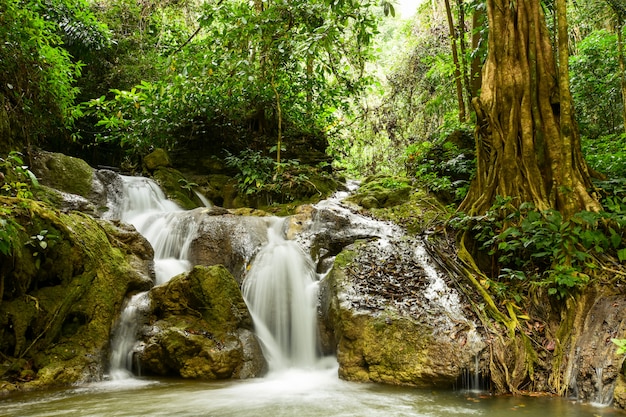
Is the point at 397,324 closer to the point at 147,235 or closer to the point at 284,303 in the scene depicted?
the point at 284,303

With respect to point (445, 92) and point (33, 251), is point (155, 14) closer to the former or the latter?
point (445, 92)

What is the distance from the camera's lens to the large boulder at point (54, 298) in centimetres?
422

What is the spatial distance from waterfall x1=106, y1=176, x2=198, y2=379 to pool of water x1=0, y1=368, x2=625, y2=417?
1.63ft

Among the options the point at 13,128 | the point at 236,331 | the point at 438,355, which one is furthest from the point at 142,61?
the point at 438,355

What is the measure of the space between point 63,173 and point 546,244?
8130mm

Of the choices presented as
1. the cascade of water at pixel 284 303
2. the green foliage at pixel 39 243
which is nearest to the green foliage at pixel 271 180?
the cascade of water at pixel 284 303

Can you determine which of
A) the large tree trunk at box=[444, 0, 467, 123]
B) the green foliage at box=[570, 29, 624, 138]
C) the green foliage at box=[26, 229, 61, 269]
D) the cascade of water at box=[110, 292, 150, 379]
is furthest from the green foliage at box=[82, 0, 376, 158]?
the green foliage at box=[570, 29, 624, 138]

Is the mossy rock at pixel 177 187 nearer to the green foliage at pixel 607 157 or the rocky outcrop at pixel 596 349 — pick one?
the rocky outcrop at pixel 596 349

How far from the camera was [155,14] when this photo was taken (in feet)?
39.5

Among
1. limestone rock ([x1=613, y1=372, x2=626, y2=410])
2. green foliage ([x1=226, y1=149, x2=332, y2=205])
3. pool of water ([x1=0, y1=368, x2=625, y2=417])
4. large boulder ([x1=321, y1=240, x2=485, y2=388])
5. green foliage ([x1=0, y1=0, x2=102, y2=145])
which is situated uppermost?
green foliage ([x1=0, y1=0, x2=102, y2=145])

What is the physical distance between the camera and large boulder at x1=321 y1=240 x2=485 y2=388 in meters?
4.13

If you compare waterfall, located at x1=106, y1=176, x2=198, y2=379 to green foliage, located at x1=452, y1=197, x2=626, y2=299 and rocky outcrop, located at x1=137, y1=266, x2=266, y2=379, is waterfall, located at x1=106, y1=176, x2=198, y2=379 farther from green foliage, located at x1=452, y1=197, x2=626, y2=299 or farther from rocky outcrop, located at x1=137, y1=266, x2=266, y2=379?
green foliage, located at x1=452, y1=197, x2=626, y2=299

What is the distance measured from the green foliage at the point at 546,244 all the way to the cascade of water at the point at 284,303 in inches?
94.9

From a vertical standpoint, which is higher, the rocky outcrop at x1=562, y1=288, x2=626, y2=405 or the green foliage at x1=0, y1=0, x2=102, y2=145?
the green foliage at x1=0, y1=0, x2=102, y2=145
